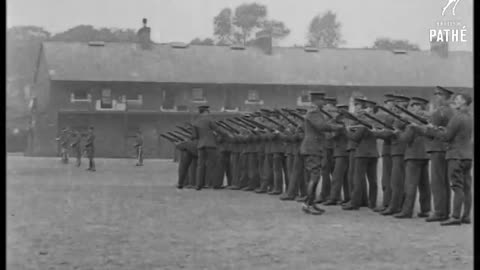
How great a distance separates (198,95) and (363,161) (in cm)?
246

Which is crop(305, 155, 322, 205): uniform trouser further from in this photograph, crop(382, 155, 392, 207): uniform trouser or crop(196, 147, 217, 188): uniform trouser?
crop(196, 147, 217, 188): uniform trouser

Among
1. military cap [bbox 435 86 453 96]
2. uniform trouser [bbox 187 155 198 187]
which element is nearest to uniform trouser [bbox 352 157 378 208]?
military cap [bbox 435 86 453 96]

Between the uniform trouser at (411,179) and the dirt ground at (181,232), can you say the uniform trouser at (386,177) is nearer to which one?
the dirt ground at (181,232)

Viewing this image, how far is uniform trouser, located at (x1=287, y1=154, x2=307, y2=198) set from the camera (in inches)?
429

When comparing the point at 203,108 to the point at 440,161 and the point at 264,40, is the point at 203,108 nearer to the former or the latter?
the point at 264,40

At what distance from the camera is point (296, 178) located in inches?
434

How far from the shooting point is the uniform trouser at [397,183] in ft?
30.2

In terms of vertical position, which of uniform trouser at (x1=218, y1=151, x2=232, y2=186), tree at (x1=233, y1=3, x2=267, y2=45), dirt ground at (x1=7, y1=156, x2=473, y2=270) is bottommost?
dirt ground at (x1=7, y1=156, x2=473, y2=270)

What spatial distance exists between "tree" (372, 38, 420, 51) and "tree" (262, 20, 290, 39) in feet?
3.05

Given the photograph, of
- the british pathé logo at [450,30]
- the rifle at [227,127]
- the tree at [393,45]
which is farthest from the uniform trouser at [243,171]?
the british pathé logo at [450,30]

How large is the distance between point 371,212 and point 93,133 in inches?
133

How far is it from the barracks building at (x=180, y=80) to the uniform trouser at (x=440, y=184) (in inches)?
31.8

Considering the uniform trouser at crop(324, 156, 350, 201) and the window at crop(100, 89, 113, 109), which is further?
the uniform trouser at crop(324, 156, 350, 201)

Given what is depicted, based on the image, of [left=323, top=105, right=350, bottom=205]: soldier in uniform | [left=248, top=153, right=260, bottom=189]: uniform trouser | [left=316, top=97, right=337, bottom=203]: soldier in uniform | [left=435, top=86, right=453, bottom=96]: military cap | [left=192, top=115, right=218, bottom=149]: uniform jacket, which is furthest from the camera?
[left=248, top=153, right=260, bottom=189]: uniform trouser
